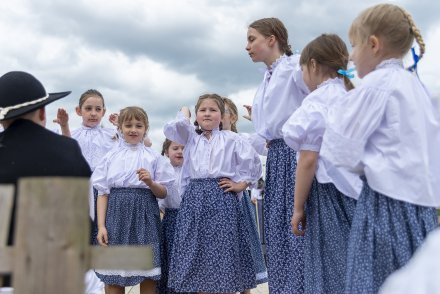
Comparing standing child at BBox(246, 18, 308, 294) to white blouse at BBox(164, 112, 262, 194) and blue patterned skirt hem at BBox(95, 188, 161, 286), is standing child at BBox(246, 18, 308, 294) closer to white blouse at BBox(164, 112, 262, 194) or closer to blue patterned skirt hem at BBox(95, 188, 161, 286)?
white blouse at BBox(164, 112, 262, 194)

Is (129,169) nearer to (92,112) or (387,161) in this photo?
(92,112)

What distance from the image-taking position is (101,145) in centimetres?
588

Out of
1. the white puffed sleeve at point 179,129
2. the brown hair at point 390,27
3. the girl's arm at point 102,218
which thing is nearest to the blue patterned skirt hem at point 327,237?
the brown hair at point 390,27

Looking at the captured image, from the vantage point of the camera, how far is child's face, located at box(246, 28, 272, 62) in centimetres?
438

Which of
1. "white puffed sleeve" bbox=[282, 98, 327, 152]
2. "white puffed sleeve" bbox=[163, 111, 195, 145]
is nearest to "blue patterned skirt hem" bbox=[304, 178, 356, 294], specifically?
"white puffed sleeve" bbox=[282, 98, 327, 152]

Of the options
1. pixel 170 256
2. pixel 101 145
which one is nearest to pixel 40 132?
pixel 170 256

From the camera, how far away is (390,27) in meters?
2.82

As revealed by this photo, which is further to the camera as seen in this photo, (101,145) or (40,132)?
(101,145)

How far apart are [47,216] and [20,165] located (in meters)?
1.06

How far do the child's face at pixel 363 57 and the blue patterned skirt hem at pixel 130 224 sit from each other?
2.50 m

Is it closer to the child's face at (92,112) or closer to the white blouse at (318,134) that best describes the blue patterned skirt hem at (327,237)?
the white blouse at (318,134)

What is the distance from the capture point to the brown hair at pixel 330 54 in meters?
3.56

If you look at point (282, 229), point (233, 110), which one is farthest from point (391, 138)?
point (233, 110)

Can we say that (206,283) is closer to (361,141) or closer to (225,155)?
(225,155)
